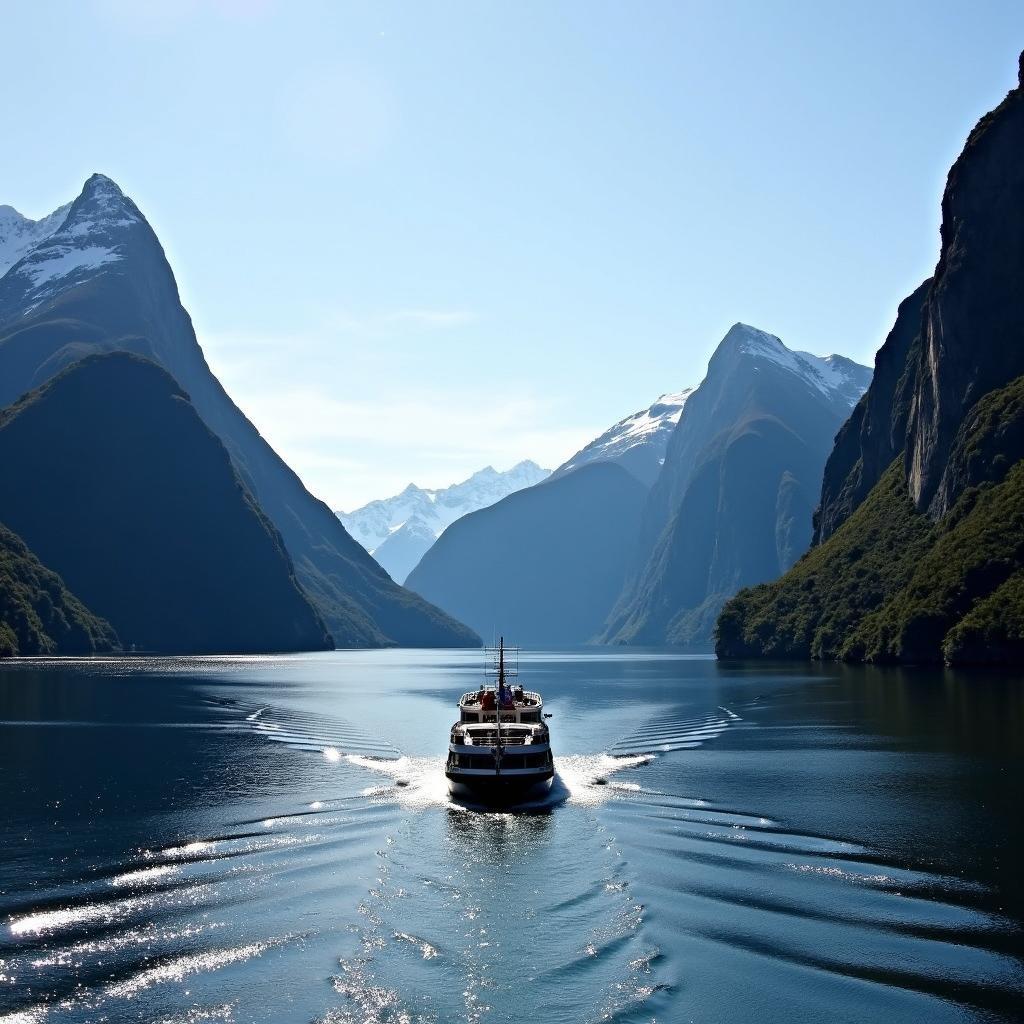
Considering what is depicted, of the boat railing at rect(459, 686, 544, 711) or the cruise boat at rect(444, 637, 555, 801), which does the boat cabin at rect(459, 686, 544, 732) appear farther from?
the cruise boat at rect(444, 637, 555, 801)

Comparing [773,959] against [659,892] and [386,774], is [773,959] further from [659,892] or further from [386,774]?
[386,774]

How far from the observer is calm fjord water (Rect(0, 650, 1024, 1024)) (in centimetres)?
3103

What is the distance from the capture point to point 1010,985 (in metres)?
31.3

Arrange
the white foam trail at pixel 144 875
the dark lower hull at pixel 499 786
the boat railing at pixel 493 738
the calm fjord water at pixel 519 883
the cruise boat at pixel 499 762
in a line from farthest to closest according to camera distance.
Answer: the boat railing at pixel 493 738 < the cruise boat at pixel 499 762 < the dark lower hull at pixel 499 786 < the white foam trail at pixel 144 875 < the calm fjord water at pixel 519 883

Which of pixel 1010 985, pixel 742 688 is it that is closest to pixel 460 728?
pixel 1010 985

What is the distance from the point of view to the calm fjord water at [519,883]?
3103 cm

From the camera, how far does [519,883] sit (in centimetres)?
4384

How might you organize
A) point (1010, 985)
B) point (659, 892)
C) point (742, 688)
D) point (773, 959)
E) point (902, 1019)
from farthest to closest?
point (742, 688)
point (659, 892)
point (773, 959)
point (1010, 985)
point (902, 1019)

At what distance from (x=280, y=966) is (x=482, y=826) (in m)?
24.2

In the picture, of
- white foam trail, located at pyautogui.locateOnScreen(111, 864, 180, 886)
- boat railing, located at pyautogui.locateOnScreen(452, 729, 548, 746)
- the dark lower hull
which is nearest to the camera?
white foam trail, located at pyautogui.locateOnScreen(111, 864, 180, 886)

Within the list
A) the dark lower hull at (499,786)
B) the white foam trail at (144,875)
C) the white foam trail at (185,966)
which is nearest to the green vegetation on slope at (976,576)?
the dark lower hull at (499,786)

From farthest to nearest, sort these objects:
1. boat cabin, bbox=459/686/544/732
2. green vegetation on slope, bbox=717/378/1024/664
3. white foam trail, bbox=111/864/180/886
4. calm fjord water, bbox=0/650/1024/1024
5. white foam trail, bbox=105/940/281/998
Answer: green vegetation on slope, bbox=717/378/1024/664 → boat cabin, bbox=459/686/544/732 → white foam trail, bbox=111/864/180/886 → white foam trail, bbox=105/940/281/998 → calm fjord water, bbox=0/650/1024/1024

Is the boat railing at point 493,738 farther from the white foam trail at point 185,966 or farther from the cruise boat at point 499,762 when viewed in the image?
the white foam trail at point 185,966

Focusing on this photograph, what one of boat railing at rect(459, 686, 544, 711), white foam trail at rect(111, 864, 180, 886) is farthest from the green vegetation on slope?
white foam trail at rect(111, 864, 180, 886)
